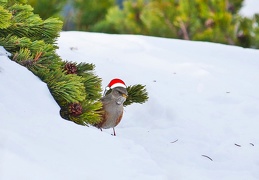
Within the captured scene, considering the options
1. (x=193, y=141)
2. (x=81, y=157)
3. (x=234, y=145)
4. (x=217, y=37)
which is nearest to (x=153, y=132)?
(x=193, y=141)

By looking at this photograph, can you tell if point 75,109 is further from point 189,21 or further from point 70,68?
point 189,21

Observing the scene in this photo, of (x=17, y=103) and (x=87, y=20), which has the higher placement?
(x=87, y=20)

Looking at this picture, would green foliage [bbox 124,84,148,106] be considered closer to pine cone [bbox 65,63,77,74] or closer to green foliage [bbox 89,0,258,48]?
pine cone [bbox 65,63,77,74]

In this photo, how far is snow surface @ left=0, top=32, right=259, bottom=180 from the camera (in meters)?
2.97

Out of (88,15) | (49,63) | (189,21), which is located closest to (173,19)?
(189,21)

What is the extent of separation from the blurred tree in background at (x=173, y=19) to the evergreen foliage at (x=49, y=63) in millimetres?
7338

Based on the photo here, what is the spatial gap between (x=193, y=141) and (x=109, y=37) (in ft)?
10.4

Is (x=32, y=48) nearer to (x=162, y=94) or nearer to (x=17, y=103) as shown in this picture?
(x=17, y=103)

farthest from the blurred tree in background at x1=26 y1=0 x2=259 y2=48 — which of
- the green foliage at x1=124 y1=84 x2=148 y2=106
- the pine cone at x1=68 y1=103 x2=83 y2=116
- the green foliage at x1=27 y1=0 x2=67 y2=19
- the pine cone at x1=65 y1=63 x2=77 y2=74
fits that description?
the pine cone at x1=68 y1=103 x2=83 y2=116

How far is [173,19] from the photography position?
40.3 ft

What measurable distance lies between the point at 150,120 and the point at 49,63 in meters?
1.60

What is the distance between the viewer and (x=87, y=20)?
14.6m

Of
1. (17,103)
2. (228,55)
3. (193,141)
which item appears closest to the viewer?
(17,103)

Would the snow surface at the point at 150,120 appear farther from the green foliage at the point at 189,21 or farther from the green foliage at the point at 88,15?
the green foliage at the point at 88,15
